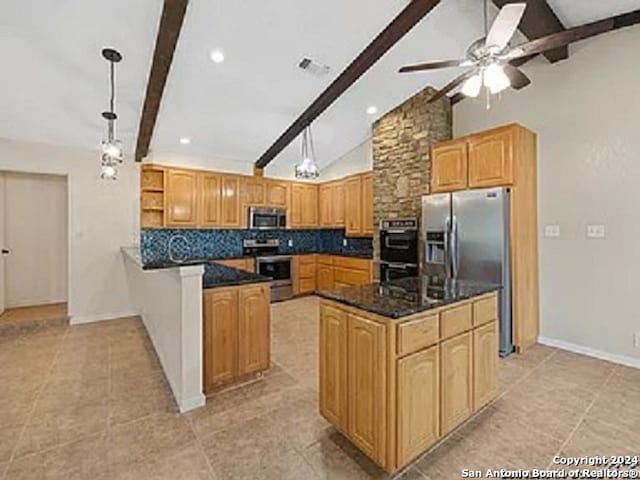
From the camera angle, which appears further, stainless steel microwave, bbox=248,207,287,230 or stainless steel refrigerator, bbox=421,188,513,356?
stainless steel microwave, bbox=248,207,287,230

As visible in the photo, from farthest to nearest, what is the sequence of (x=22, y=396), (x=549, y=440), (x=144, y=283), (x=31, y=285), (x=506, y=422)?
(x=31, y=285), (x=144, y=283), (x=22, y=396), (x=506, y=422), (x=549, y=440)

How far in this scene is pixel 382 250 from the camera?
5.30m

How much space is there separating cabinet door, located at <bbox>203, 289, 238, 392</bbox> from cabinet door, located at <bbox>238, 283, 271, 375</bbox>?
56mm

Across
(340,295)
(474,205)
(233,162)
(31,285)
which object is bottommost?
(31,285)

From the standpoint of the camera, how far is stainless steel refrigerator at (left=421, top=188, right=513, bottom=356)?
12.2 ft

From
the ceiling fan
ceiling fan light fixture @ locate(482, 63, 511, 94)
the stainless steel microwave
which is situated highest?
the ceiling fan

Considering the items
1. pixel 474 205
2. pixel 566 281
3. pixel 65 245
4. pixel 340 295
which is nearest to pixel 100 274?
pixel 65 245

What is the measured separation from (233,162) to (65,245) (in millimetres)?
3253

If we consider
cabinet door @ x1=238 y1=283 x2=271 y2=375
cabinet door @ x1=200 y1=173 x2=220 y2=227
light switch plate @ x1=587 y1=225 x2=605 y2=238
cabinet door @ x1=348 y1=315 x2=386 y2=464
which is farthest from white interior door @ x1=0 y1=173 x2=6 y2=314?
light switch plate @ x1=587 y1=225 x2=605 y2=238

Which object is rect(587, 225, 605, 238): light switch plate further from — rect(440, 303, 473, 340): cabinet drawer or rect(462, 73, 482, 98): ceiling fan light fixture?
rect(440, 303, 473, 340): cabinet drawer

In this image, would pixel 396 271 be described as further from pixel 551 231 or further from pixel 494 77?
pixel 494 77

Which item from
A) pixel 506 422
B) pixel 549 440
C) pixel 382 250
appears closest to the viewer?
pixel 549 440

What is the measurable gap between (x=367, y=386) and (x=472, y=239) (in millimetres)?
2680

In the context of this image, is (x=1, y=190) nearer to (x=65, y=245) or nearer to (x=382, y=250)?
(x=65, y=245)
